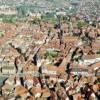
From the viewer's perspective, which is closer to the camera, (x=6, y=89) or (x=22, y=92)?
(x=22, y=92)

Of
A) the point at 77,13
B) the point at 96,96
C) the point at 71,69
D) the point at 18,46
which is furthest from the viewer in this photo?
the point at 77,13

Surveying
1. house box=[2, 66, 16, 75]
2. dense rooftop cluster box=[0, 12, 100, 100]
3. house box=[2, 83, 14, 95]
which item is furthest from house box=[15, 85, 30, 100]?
house box=[2, 66, 16, 75]

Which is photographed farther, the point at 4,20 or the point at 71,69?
the point at 4,20

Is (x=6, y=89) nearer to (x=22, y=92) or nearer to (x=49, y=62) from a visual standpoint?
(x=22, y=92)

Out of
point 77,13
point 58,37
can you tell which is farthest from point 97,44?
point 77,13

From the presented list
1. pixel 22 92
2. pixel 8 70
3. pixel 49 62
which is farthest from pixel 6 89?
pixel 49 62

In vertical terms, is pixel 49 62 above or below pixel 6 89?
below

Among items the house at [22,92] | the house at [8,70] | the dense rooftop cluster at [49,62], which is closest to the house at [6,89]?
the dense rooftop cluster at [49,62]

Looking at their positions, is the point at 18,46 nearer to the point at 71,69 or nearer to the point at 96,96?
the point at 71,69
